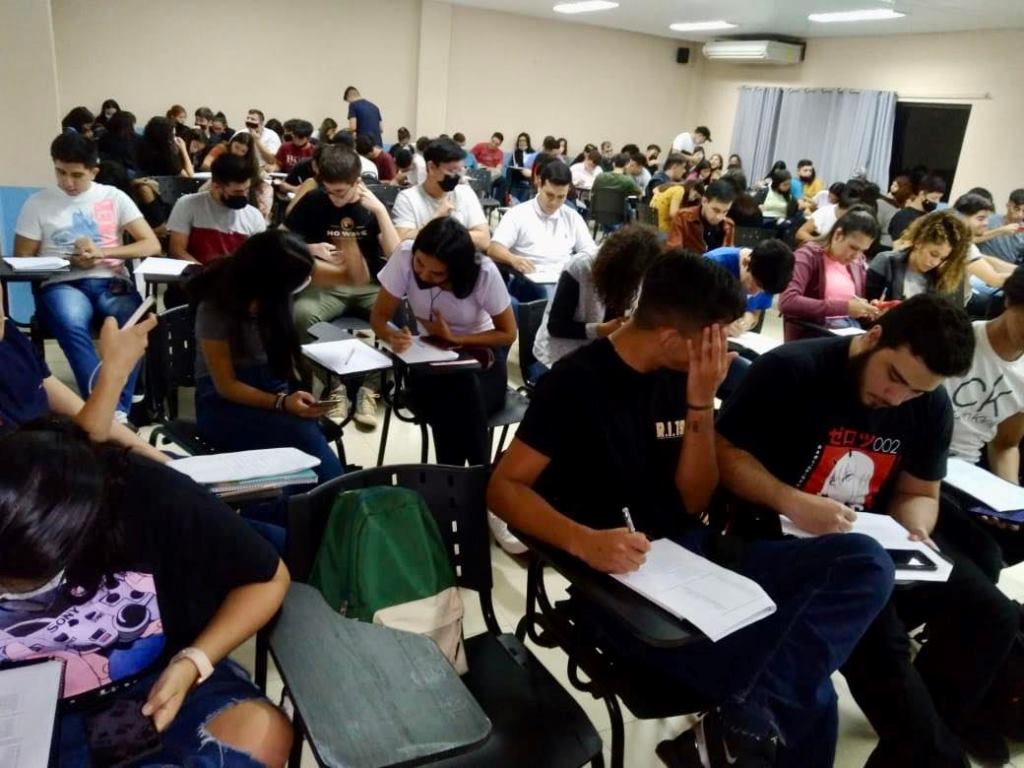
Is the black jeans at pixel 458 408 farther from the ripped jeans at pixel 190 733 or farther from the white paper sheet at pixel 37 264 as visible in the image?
the white paper sheet at pixel 37 264

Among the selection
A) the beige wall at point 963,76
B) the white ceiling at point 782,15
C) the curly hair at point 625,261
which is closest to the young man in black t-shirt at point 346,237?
the curly hair at point 625,261

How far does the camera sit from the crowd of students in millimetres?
1158

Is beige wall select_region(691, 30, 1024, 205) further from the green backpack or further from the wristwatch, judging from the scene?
the wristwatch

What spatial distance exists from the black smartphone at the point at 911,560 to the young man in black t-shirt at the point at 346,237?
2.40 meters

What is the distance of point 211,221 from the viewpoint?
3566mm

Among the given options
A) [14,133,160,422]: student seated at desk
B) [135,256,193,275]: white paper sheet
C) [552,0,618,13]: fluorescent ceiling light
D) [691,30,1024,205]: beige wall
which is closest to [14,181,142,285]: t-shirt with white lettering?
[14,133,160,422]: student seated at desk

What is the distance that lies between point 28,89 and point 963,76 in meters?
9.50

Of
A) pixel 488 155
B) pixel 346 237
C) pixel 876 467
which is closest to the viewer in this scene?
pixel 876 467

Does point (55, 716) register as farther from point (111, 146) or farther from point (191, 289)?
point (111, 146)

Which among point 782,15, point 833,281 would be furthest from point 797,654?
point 782,15

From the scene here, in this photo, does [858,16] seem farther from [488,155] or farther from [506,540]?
[506,540]

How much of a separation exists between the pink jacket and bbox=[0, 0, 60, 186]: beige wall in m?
3.98

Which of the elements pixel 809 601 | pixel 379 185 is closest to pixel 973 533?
pixel 809 601

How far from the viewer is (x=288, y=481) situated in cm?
153
